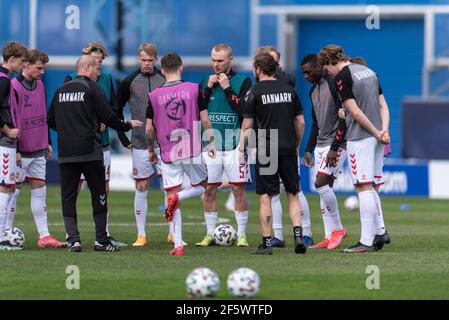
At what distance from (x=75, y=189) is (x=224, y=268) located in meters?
2.71

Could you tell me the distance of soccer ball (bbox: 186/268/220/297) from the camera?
34.6 ft

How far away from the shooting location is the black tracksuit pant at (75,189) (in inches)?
562

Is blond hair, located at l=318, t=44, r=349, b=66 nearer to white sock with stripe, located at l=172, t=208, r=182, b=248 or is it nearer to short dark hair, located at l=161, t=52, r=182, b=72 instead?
short dark hair, located at l=161, t=52, r=182, b=72

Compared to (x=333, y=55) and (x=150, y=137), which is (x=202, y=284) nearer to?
(x=150, y=137)

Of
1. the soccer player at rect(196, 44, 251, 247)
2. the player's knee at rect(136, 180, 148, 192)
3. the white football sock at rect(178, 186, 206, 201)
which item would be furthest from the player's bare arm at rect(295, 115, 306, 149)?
the player's knee at rect(136, 180, 148, 192)

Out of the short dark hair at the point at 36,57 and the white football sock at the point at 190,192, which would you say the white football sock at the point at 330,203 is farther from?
the short dark hair at the point at 36,57

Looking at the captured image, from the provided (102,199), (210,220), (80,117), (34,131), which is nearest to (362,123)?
(210,220)

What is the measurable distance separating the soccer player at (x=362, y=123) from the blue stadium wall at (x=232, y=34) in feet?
81.5

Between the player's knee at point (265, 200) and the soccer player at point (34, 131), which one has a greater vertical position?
the soccer player at point (34, 131)

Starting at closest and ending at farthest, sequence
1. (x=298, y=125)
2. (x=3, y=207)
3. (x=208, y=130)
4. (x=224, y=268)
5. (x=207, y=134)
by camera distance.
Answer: (x=224, y=268) → (x=298, y=125) → (x=208, y=130) → (x=207, y=134) → (x=3, y=207)

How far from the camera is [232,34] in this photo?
1558 inches

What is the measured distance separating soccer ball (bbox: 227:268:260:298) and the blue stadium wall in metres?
28.5

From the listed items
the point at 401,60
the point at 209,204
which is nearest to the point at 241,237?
the point at 209,204

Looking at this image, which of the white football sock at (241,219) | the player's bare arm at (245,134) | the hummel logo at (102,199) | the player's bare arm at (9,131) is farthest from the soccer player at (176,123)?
the player's bare arm at (9,131)
